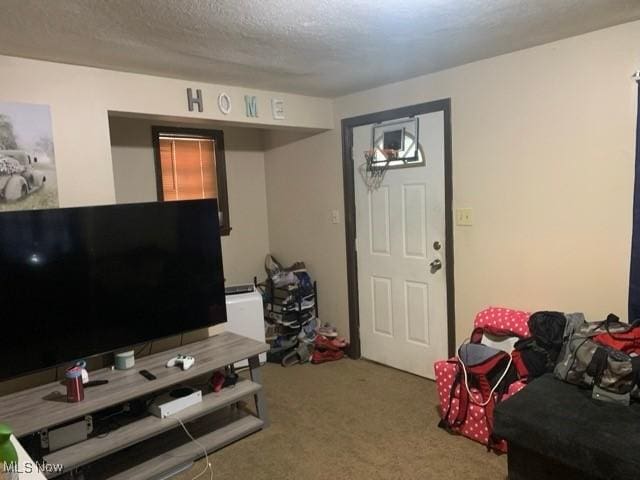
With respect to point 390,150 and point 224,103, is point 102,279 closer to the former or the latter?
point 224,103

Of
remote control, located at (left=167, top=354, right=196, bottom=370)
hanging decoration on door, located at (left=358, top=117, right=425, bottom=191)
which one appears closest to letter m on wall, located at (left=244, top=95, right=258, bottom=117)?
hanging decoration on door, located at (left=358, top=117, right=425, bottom=191)

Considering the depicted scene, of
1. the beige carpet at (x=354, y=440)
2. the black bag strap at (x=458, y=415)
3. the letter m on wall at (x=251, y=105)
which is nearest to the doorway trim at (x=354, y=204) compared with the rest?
the beige carpet at (x=354, y=440)

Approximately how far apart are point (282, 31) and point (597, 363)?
2077 millimetres

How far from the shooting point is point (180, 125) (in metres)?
3.95

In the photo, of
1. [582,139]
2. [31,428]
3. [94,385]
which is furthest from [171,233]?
[582,139]

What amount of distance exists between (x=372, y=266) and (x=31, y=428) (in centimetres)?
248

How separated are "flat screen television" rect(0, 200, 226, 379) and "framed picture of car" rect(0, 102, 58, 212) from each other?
0.28 metres

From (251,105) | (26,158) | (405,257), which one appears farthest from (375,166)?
(26,158)

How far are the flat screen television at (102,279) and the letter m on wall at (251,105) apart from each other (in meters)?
0.84

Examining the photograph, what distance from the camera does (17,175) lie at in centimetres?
235

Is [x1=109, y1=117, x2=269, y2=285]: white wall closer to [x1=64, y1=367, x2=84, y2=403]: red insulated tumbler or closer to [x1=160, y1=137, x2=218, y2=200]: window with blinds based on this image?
[x1=160, y1=137, x2=218, y2=200]: window with blinds

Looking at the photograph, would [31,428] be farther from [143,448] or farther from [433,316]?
[433,316]

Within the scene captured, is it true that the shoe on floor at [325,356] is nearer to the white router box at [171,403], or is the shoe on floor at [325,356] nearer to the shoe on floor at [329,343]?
the shoe on floor at [329,343]

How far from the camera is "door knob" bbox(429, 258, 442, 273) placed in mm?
3247
